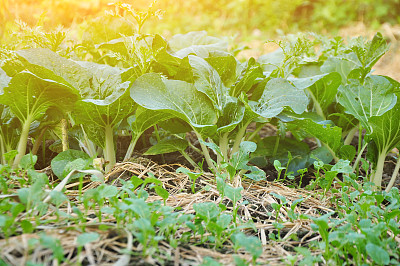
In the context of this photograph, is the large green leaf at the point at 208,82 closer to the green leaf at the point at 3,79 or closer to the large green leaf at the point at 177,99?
the large green leaf at the point at 177,99

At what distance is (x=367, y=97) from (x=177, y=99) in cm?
90

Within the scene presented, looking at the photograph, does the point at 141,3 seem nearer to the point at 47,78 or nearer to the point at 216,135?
the point at 47,78

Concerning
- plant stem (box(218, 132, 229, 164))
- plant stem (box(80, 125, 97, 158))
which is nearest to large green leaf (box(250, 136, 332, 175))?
plant stem (box(218, 132, 229, 164))

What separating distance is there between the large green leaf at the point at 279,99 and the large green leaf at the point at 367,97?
255mm

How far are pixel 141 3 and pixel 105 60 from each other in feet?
1.54

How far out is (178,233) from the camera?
1041 mm

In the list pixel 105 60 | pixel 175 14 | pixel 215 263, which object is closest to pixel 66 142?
pixel 105 60

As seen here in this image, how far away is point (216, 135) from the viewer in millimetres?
1537

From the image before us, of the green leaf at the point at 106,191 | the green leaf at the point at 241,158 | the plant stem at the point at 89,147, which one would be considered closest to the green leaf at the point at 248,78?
the green leaf at the point at 241,158

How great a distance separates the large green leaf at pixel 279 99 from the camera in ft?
4.75

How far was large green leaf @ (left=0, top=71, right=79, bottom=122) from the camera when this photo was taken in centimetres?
135

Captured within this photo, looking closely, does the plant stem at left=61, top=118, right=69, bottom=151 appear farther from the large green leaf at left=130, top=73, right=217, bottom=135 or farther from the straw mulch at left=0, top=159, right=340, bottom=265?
the large green leaf at left=130, top=73, right=217, bottom=135

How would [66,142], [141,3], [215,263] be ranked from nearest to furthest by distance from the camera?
1. [215,263]
2. [66,142]
3. [141,3]

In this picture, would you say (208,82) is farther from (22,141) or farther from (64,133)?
Result: (22,141)
